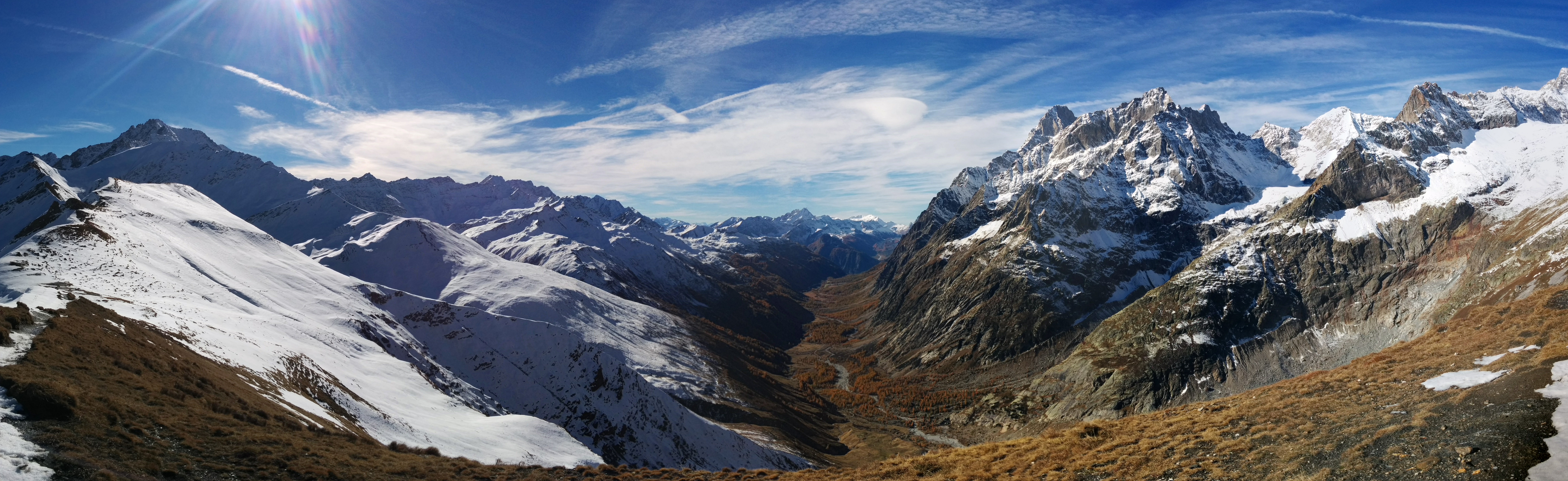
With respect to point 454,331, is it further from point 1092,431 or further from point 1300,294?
point 1300,294

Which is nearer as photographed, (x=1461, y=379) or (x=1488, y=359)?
(x=1461, y=379)

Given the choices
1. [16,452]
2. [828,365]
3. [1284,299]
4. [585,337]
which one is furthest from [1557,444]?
[828,365]

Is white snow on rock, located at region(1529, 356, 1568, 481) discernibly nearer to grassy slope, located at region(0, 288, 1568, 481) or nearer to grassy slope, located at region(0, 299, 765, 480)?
grassy slope, located at region(0, 288, 1568, 481)

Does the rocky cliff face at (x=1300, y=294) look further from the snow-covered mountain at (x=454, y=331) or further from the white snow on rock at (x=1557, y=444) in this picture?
the white snow on rock at (x=1557, y=444)

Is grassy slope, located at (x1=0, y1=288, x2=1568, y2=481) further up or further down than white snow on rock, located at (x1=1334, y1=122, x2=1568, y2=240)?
further down

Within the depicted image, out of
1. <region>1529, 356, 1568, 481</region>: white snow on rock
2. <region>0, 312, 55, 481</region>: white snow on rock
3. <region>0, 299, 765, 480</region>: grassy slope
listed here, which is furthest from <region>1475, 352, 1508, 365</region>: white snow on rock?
<region>0, 312, 55, 481</region>: white snow on rock
